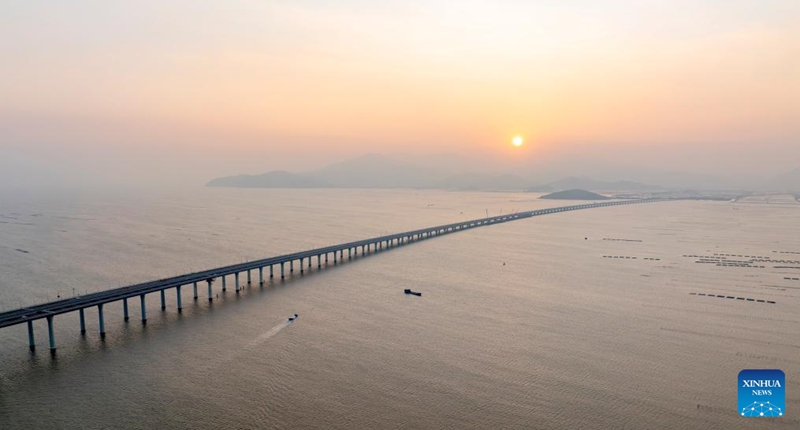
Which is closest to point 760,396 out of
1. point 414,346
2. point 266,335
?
point 414,346

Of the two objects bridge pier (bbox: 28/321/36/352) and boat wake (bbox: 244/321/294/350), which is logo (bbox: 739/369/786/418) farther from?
bridge pier (bbox: 28/321/36/352)

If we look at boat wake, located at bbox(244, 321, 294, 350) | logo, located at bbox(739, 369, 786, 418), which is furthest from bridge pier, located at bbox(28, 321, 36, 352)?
logo, located at bbox(739, 369, 786, 418)

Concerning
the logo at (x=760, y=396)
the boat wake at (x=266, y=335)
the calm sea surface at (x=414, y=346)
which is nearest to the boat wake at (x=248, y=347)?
the boat wake at (x=266, y=335)

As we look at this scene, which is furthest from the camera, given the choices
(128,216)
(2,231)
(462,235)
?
→ (128,216)

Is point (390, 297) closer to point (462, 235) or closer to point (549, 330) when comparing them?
point (549, 330)

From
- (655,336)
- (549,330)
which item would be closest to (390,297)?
(549,330)

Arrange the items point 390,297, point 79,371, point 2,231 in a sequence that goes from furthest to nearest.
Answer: point 2,231 → point 390,297 → point 79,371

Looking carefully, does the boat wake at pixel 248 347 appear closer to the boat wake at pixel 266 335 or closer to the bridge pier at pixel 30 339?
the boat wake at pixel 266 335
